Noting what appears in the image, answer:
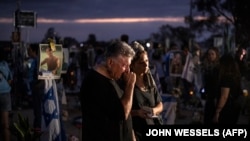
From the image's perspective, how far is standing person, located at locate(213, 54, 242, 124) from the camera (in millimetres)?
7320

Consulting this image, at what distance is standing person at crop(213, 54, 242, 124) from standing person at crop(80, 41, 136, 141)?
10.6 ft

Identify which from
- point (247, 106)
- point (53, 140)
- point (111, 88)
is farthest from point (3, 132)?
point (247, 106)

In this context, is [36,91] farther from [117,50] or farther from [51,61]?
[117,50]

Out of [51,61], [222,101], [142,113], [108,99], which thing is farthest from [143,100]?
[51,61]

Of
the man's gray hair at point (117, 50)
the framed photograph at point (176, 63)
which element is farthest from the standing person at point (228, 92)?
the framed photograph at point (176, 63)

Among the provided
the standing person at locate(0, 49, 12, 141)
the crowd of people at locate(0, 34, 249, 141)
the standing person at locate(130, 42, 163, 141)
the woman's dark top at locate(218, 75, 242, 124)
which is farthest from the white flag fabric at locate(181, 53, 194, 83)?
the standing person at locate(130, 42, 163, 141)

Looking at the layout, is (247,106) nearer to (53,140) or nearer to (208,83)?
(208,83)

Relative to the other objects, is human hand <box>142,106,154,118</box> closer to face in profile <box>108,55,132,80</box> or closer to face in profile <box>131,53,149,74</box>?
face in profile <box>131,53,149,74</box>

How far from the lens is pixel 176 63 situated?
14938 millimetres

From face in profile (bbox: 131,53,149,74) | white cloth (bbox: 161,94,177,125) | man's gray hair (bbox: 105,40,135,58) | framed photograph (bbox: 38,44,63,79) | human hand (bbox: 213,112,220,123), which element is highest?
man's gray hair (bbox: 105,40,135,58)

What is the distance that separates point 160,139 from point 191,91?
10382 millimetres

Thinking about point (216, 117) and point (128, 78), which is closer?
point (128, 78)

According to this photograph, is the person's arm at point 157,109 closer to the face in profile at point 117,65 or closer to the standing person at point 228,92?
the face in profile at point 117,65

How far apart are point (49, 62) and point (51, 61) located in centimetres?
3
